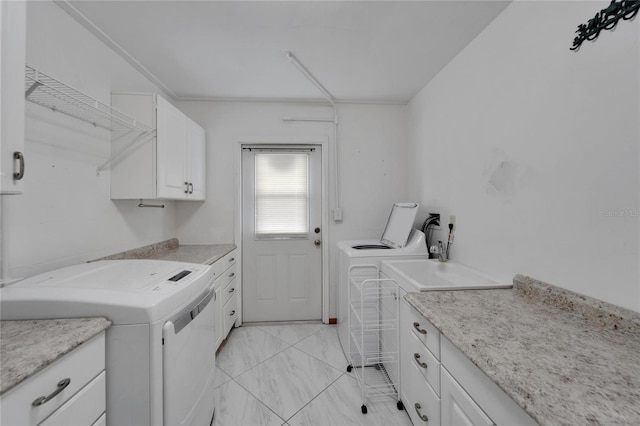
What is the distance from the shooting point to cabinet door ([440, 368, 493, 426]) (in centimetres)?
78

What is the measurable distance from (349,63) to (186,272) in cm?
197

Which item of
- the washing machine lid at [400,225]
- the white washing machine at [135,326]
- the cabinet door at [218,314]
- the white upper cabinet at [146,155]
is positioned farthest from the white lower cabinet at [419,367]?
the white upper cabinet at [146,155]

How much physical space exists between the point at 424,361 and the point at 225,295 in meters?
1.80

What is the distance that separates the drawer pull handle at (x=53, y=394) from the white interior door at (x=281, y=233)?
198 centimetres

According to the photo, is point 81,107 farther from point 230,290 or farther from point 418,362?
point 418,362

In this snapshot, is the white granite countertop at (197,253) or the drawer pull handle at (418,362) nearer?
the drawer pull handle at (418,362)

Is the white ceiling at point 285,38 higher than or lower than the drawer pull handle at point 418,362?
higher

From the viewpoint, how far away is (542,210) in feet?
3.91

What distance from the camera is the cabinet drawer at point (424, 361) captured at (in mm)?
1051

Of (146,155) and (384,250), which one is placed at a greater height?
(146,155)

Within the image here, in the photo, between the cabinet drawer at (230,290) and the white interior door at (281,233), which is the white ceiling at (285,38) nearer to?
the white interior door at (281,233)

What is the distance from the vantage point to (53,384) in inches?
27.8

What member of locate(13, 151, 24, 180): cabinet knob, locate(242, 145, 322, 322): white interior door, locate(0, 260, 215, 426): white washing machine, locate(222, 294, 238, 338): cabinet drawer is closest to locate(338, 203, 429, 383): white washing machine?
locate(242, 145, 322, 322): white interior door

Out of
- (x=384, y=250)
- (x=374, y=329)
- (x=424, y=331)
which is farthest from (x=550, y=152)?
(x=374, y=329)
